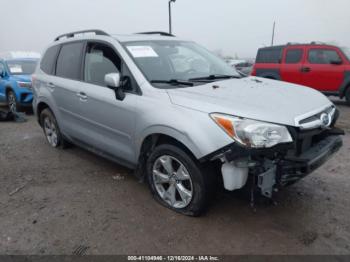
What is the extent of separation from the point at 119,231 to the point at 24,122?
5735 mm

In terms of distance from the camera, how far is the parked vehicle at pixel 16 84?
8.31 m

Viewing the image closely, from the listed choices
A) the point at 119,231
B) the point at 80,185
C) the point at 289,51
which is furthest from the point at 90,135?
the point at 289,51

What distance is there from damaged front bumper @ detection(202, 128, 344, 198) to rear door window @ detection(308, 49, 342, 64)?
7544mm

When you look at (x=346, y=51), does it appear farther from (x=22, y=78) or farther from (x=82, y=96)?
(x=22, y=78)

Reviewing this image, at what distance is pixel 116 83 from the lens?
3119mm

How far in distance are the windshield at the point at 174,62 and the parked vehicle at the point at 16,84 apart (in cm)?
590

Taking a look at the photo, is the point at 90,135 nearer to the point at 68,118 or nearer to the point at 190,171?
the point at 68,118

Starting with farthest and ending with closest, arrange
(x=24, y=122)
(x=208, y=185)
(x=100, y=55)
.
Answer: (x=24, y=122), (x=100, y=55), (x=208, y=185)

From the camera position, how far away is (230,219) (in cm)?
297

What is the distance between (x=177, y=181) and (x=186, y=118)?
26.6 inches

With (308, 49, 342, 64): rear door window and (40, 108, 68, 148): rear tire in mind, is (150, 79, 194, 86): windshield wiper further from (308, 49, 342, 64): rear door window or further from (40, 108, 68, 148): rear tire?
(308, 49, 342, 64): rear door window

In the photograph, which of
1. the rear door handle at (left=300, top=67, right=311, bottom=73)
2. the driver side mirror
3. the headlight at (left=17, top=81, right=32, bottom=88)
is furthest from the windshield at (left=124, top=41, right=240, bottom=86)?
the rear door handle at (left=300, top=67, right=311, bottom=73)

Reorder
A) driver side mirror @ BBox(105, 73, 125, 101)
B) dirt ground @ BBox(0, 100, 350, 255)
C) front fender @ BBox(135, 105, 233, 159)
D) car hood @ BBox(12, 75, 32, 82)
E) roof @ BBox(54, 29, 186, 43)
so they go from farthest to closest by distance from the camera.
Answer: car hood @ BBox(12, 75, 32, 82) < roof @ BBox(54, 29, 186, 43) < driver side mirror @ BBox(105, 73, 125, 101) < dirt ground @ BBox(0, 100, 350, 255) < front fender @ BBox(135, 105, 233, 159)

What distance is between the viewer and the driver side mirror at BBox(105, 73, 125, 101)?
3.11 m
